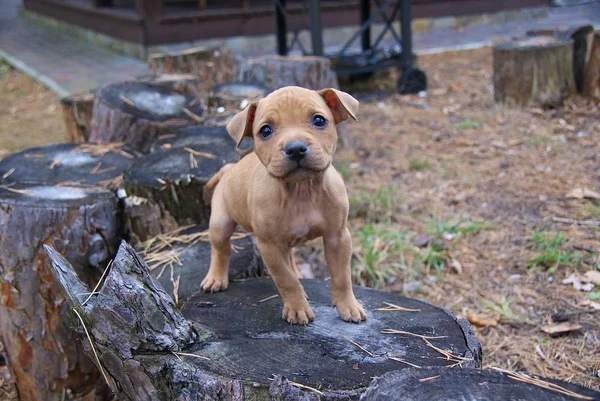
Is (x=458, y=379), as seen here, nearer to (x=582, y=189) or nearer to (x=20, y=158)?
(x=20, y=158)

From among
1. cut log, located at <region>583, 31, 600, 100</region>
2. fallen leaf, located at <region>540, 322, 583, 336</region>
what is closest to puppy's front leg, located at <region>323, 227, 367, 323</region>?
fallen leaf, located at <region>540, 322, 583, 336</region>

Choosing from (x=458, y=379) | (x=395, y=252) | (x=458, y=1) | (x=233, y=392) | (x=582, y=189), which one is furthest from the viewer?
(x=458, y=1)

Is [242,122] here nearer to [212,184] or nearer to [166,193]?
[212,184]

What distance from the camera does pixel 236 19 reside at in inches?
482

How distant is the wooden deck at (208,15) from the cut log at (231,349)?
9.93m

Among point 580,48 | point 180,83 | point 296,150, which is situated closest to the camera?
point 296,150

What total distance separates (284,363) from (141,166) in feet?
6.67

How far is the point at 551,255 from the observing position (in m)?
4.18

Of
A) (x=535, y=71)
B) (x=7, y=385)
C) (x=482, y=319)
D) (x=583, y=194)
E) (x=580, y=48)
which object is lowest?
(x=7, y=385)

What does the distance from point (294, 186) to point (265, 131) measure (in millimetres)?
263

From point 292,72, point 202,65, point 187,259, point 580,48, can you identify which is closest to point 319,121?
point 187,259

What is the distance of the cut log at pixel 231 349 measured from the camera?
214 centimetres

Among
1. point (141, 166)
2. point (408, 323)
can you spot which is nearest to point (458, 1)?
point (141, 166)

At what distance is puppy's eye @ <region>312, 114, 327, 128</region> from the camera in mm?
2318
